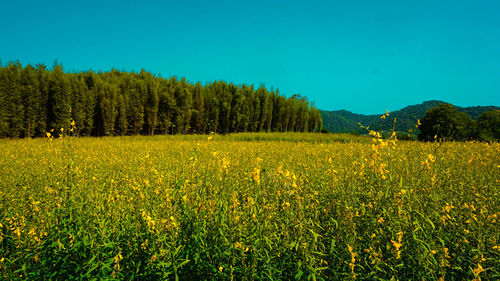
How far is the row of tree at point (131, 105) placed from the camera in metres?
24.6

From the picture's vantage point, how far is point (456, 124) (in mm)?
25578

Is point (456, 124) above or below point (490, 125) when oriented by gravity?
below

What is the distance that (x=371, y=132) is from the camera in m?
3.63

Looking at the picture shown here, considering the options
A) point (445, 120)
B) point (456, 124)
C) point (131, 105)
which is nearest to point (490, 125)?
point (456, 124)

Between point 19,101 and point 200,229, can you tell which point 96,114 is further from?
point 200,229

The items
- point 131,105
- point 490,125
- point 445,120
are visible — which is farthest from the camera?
point 131,105

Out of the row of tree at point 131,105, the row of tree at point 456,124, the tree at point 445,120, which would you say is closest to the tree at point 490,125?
the row of tree at point 456,124

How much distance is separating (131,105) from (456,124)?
3955 cm

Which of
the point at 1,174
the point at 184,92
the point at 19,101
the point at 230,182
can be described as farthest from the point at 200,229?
the point at 184,92

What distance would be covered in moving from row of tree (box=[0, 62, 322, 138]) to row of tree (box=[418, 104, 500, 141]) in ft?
77.7

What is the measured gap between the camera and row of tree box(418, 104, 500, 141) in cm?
2516

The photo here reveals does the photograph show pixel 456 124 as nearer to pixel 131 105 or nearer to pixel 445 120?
pixel 445 120

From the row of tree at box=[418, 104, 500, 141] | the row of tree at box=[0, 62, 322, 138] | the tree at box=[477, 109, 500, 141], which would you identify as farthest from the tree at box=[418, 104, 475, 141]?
the row of tree at box=[0, 62, 322, 138]

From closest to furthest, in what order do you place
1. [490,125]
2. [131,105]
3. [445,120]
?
[445,120]
[490,125]
[131,105]
